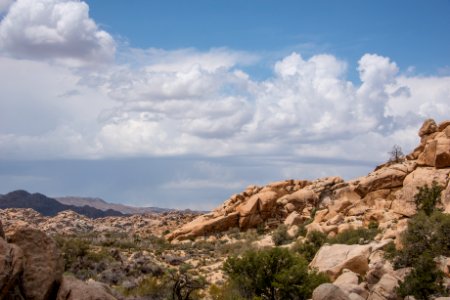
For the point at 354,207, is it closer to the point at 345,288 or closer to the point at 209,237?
the point at 209,237

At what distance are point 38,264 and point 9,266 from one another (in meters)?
0.94

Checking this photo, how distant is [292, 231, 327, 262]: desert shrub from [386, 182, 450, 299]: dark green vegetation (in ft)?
30.3

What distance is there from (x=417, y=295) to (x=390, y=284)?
133 cm

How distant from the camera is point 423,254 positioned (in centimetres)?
2231

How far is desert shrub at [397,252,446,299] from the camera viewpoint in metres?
20.1

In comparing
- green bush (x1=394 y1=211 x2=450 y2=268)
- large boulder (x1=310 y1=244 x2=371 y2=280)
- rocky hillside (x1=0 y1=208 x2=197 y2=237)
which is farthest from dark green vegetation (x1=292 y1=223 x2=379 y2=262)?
rocky hillside (x1=0 y1=208 x2=197 y2=237)

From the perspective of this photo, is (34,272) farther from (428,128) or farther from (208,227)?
(428,128)

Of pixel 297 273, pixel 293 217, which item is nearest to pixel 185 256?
pixel 293 217

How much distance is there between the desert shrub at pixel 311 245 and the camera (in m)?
36.0

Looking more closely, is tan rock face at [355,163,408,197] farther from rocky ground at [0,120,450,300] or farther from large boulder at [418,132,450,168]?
large boulder at [418,132,450,168]

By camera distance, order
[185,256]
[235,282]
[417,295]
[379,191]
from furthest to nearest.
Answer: [379,191]
[185,256]
[235,282]
[417,295]

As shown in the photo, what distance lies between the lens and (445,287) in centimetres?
2081

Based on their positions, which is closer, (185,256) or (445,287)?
(445,287)

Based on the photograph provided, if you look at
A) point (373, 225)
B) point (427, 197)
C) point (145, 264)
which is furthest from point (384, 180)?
point (145, 264)
